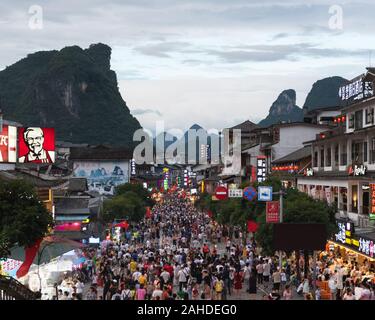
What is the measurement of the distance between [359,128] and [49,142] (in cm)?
2977

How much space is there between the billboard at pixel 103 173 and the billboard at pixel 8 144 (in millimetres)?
64701

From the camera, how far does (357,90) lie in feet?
146

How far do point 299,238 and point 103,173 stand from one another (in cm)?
10068

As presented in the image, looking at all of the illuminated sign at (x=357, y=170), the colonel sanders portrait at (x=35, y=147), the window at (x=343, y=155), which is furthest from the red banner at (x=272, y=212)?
the colonel sanders portrait at (x=35, y=147)

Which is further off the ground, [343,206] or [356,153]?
[356,153]

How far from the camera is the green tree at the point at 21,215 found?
29.4 metres

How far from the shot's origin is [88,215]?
182ft

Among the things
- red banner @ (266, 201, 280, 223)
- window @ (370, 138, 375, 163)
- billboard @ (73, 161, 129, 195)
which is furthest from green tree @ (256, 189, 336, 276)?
billboard @ (73, 161, 129, 195)

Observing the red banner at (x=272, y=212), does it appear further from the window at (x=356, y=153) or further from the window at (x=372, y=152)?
the window at (x=356, y=153)

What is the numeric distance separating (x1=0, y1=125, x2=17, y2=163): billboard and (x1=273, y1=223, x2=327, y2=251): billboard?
113 feet

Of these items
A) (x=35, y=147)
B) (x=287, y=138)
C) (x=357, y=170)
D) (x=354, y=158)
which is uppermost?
(x=287, y=138)

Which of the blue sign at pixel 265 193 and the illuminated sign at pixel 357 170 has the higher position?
the illuminated sign at pixel 357 170

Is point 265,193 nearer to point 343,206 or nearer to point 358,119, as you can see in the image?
point 358,119

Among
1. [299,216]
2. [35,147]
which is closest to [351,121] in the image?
[299,216]
